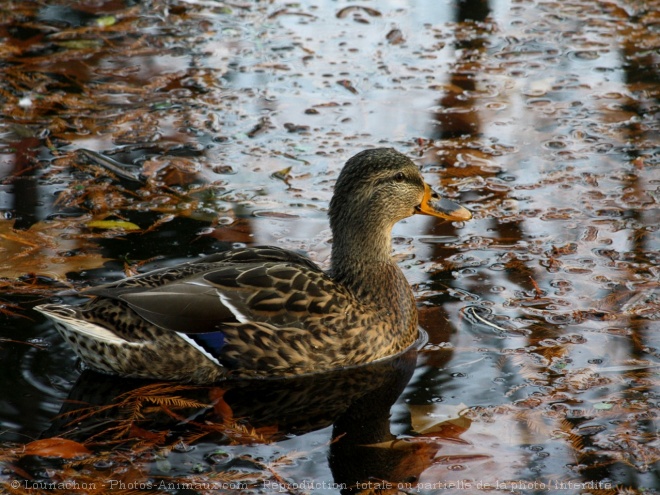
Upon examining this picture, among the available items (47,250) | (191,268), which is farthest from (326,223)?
(47,250)

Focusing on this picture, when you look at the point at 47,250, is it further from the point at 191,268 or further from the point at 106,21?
the point at 106,21

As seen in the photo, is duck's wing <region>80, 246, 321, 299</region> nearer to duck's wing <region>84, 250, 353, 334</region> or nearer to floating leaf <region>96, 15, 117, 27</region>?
duck's wing <region>84, 250, 353, 334</region>

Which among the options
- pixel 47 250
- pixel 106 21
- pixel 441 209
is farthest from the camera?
pixel 106 21

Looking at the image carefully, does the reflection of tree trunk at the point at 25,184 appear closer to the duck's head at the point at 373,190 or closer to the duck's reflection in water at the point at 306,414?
the duck's reflection in water at the point at 306,414

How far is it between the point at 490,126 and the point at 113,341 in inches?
168

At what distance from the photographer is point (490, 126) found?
28.6ft

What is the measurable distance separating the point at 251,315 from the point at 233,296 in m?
0.15

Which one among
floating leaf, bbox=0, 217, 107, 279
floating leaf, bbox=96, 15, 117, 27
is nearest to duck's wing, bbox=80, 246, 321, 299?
floating leaf, bbox=0, 217, 107, 279

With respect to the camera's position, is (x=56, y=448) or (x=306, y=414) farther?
(x=306, y=414)

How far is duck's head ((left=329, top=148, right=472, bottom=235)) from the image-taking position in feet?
20.5

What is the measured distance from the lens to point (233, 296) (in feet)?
19.1

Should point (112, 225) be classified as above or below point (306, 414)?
above

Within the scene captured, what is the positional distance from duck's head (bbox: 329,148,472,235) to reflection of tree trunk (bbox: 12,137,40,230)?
2333 mm

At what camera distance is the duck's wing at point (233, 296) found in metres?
5.70
